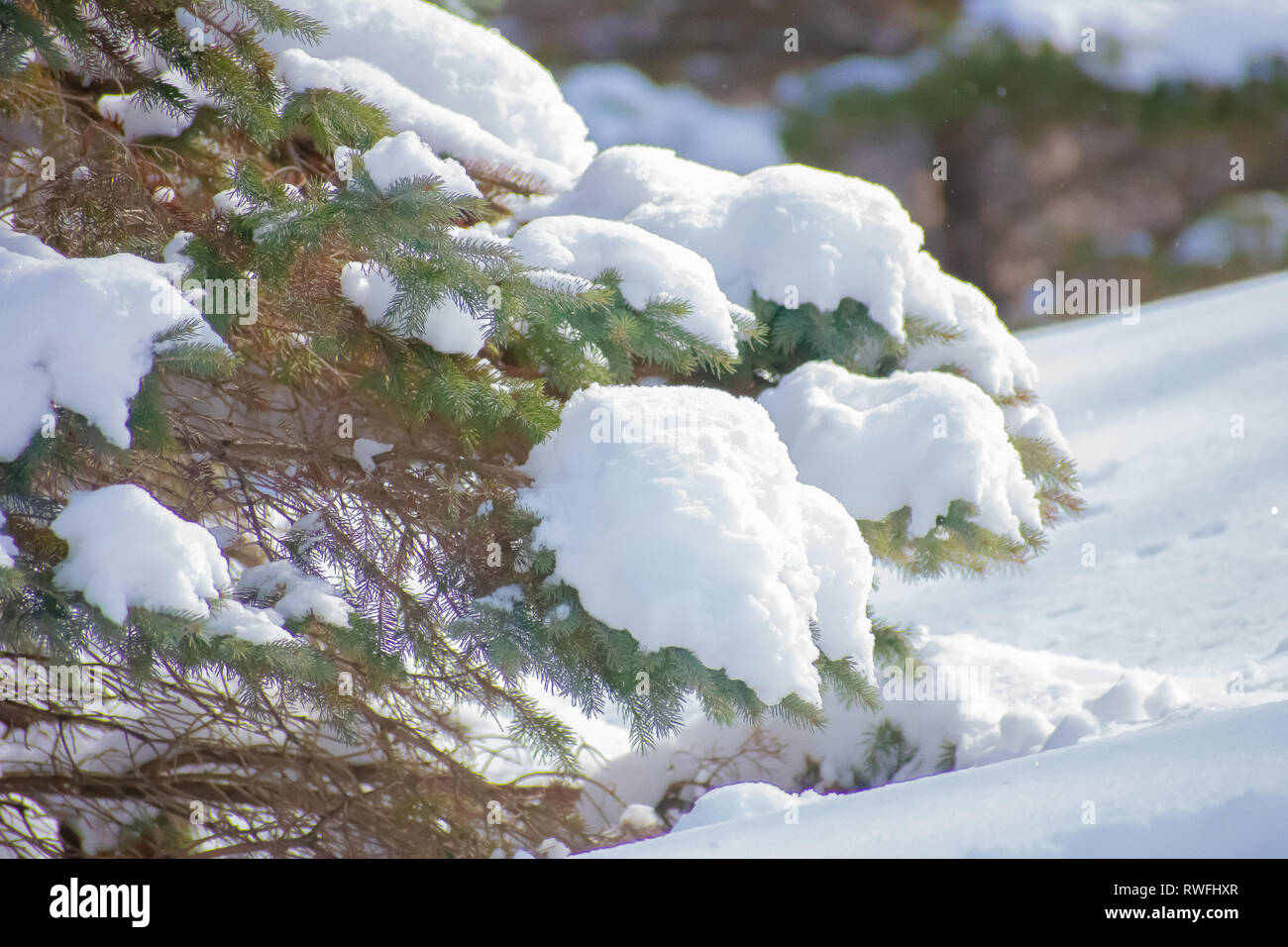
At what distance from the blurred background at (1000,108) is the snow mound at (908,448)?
575 centimetres

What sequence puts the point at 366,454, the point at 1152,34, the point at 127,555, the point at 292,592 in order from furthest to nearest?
the point at 1152,34 < the point at 366,454 < the point at 292,592 < the point at 127,555

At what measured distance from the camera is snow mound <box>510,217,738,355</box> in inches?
90.8

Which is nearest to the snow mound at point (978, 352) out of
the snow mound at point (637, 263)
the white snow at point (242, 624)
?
the snow mound at point (637, 263)

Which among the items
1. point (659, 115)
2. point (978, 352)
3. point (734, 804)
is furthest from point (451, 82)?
point (659, 115)

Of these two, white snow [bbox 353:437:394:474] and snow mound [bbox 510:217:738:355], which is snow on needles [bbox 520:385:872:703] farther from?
white snow [bbox 353:437:394:474]

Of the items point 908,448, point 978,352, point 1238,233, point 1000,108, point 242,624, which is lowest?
point 242,624

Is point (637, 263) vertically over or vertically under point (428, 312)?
over

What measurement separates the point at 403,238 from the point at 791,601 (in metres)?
0.87

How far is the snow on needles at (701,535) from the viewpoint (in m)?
1.91

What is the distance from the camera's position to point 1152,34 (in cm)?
800

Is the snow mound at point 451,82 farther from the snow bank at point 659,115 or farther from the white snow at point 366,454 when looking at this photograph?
the snow bank at point 659,115

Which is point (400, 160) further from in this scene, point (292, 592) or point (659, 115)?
point (659, 115)

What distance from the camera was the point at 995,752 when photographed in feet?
9.43

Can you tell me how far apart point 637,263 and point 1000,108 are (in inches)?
267
